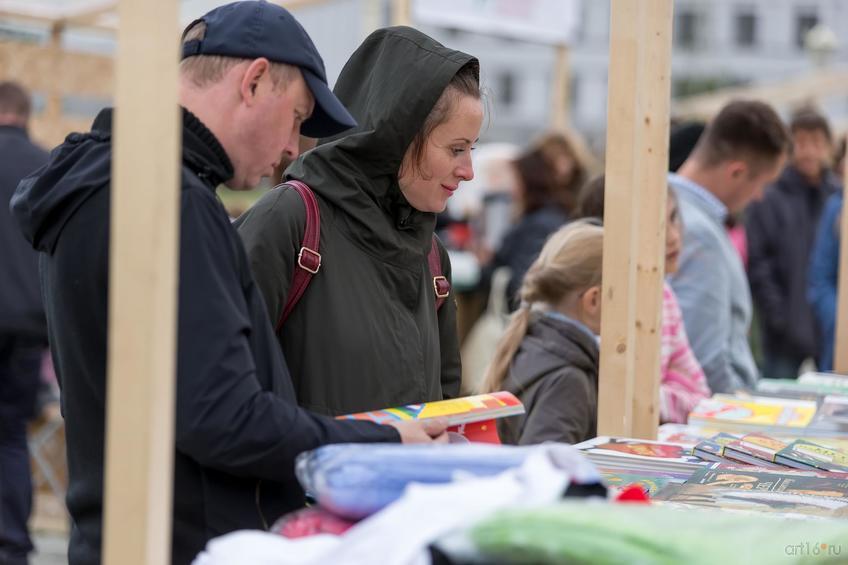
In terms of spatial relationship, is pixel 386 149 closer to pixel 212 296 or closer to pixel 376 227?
pixel 376 227

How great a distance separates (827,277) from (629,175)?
3933mm

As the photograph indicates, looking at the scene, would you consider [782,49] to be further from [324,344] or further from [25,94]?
[324,344]

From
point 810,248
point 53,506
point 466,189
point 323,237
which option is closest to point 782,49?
point 466,189

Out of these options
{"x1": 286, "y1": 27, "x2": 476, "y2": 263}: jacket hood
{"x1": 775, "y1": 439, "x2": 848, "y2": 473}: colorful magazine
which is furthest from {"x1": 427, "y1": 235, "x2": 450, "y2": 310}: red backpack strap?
{"x1": 775, "y1": 439, "x2": 848, "y2": 473}: colorful magazine

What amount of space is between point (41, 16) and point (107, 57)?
0.40 metres

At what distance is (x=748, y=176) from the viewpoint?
4102mm

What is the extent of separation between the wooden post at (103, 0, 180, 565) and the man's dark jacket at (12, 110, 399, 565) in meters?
0.23

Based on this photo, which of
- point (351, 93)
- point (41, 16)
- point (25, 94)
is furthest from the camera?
point (41, 16)

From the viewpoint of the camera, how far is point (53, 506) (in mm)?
5828

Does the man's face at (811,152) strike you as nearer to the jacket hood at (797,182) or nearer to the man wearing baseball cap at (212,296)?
the jacket hood at (797,182)

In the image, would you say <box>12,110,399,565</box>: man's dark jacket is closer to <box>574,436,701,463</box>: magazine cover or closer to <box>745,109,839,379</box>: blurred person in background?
<box>574,436,701,463</box>: magazine cover

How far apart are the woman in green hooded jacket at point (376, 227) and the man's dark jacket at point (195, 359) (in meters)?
0.39

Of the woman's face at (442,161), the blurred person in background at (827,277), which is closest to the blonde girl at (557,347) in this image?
the woman's face at (442,161)

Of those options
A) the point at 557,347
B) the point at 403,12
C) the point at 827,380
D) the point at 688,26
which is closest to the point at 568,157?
the point at 403,12
